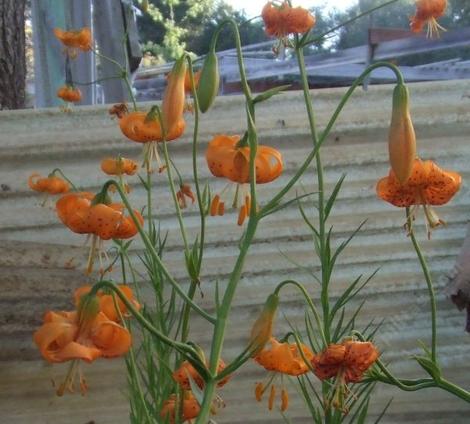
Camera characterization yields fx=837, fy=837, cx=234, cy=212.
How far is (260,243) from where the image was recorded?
1.53 m

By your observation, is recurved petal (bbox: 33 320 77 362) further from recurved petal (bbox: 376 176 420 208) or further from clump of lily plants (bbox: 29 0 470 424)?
recurved petal (bbox: 376 176 420 208)

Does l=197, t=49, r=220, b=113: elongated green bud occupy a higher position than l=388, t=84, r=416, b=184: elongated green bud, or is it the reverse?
l=197, t=49, r=220, b=113: elongated green bud

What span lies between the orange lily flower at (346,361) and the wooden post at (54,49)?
154 centimetres

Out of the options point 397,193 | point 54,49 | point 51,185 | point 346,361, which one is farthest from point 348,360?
point 54,49

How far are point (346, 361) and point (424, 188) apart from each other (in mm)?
209

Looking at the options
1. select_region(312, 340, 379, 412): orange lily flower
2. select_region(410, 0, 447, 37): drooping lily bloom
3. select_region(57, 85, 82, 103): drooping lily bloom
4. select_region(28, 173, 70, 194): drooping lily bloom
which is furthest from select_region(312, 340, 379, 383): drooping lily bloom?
select_region(57, 85, 82, 103): drooping lily bloom

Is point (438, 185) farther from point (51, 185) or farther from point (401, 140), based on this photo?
point (51, 185)

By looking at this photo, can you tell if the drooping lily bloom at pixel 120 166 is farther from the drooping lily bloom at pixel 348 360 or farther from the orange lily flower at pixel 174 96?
the drooping lily bloom at pixel 348 360

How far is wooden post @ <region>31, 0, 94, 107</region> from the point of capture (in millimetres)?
2162

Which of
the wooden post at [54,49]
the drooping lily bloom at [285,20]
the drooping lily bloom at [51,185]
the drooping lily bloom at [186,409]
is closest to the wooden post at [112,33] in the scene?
the wooden post at [54,49]

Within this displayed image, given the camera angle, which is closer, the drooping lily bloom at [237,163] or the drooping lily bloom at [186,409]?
the drooping lily bloom at [237,163]

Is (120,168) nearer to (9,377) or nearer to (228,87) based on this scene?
(9,377)

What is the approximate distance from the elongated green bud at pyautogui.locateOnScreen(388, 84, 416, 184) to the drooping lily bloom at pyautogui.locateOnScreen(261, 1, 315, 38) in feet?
1.28

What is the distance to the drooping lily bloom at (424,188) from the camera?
84 cm
